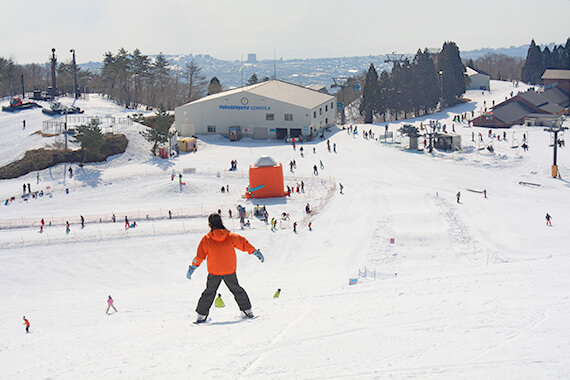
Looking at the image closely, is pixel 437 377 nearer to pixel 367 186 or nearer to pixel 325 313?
pixel 325 313

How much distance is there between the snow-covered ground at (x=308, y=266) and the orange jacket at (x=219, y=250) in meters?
1.25

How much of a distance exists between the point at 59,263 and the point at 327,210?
15.5m

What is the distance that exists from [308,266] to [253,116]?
35192 mm

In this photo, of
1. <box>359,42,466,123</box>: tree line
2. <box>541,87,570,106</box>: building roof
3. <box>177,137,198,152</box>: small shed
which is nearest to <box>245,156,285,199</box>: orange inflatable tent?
<box>177,137,198,152</box>: small shed

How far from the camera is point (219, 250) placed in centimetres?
1198

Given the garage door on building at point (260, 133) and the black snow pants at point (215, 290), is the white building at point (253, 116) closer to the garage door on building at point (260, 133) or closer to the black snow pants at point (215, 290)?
the garage door on building at point (260, 133)

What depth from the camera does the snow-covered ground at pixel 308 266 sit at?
32.8ft

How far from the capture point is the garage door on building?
194 ft

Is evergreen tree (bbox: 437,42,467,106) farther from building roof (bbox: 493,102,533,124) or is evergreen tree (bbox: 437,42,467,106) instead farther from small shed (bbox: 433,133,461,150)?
small shed (bbox: 433,133,461,150)

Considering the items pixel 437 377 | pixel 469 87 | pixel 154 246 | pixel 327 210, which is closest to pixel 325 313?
pixel 437 377

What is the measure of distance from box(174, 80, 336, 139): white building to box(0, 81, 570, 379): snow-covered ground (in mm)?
2489

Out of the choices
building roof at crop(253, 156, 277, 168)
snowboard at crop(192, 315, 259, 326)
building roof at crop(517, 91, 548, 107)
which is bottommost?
snowboard at crop(192, 315, 259, 326)

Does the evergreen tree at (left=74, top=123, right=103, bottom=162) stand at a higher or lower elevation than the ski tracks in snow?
A: higher

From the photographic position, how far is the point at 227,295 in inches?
768
